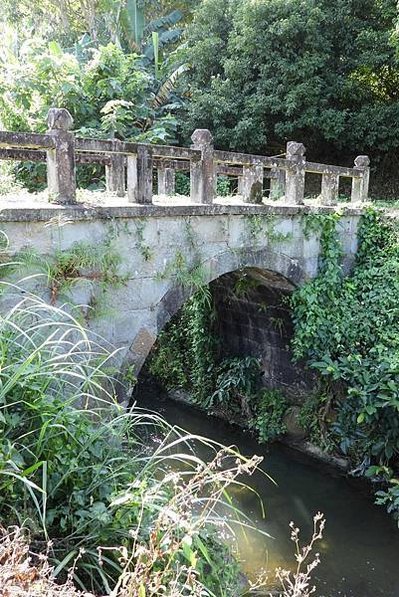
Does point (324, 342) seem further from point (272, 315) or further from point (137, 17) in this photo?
point (137, 17)

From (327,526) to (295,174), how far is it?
179 inches

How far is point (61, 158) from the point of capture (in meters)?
4.37

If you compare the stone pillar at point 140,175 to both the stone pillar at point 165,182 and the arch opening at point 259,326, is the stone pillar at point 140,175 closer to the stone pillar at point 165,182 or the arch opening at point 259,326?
the arch opening at point 259,326

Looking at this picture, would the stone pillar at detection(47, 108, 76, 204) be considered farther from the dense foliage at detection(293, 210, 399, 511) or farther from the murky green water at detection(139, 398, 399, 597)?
the dense foliage at detection(293, 210, 399, 511)

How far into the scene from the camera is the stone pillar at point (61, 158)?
4.30 meters

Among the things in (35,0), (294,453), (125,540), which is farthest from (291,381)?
(35,0)

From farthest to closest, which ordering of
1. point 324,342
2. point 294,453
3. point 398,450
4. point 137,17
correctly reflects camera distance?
point 137,17 → point 294,453 → point 324,342 → point 398,450

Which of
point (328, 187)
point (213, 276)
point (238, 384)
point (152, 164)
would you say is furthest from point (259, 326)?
point (152, 164)

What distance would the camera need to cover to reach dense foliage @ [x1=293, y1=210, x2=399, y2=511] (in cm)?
654

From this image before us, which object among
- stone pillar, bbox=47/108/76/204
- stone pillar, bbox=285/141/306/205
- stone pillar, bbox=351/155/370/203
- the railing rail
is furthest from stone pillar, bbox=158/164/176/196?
stone pillar, bbox=47/108/76/204

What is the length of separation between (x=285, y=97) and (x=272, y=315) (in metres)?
6.21

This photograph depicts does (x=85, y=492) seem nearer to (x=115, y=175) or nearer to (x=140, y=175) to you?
(x=140, y=175)

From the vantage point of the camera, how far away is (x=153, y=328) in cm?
533

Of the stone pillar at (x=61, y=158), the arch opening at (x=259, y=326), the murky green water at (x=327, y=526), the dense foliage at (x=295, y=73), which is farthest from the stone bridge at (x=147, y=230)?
the dense foliage at (x=295, y=73)
